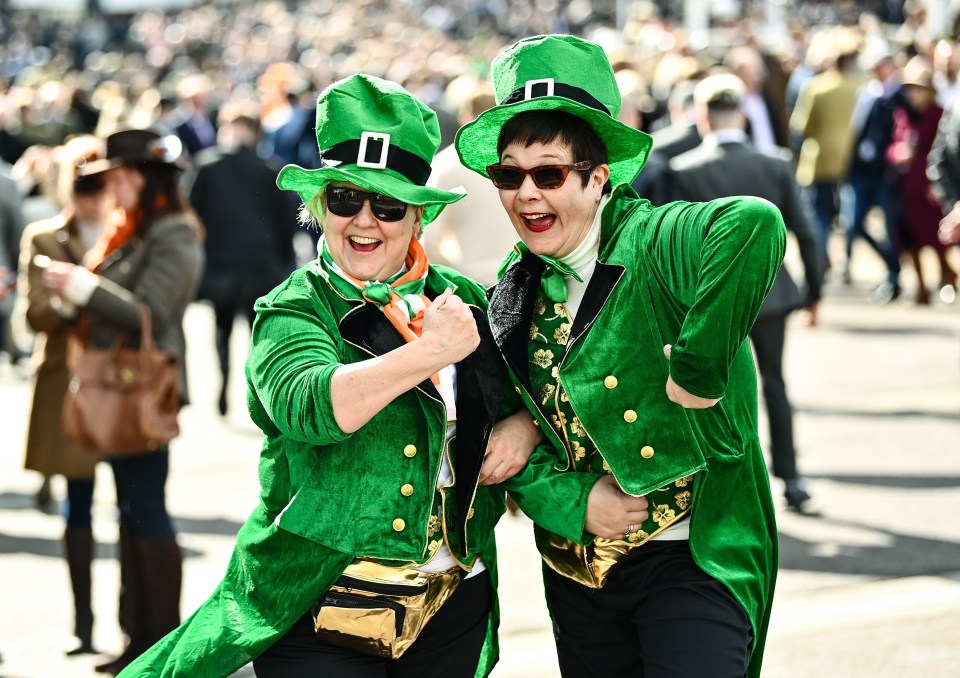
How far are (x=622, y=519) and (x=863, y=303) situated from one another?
387 inches

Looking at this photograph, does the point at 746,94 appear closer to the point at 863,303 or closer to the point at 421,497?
the point at 863,303

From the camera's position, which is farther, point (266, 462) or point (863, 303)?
point (863, 303)

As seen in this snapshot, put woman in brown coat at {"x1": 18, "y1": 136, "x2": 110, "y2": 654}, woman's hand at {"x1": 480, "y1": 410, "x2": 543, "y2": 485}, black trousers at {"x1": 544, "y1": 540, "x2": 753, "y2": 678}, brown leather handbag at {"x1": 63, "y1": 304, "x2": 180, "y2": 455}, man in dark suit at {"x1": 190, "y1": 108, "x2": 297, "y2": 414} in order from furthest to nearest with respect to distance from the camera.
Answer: man in dark suit at {"x1": 190, "y1": 108, "x2": 297, "y2": 414}
woman in brown coat at {"x1": 18, "y1": 136, "x2": 110, "y2": 654}
brown leather handbag at {"x1": 63, "y1": 304, "x2": 180, "y2": 455}
woman's hand at {"x1": 480, "y1": 410, "x2": 543, "y2": 485}
black trousers at {"x1": 544, "y1": 540, "x2": 753, "y2": 678}

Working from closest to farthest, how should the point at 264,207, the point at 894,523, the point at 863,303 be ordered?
1. the point at 894,523
2. the point at 264,207
3. the point at 863,303

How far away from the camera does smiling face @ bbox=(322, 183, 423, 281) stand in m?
2.98

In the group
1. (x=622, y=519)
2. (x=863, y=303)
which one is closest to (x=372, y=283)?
(x=622, y=519)

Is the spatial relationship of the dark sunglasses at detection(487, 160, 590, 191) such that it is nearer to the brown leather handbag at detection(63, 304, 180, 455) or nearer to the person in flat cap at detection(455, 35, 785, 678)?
the person in flat cap at detection(455, 35, 785, 678)

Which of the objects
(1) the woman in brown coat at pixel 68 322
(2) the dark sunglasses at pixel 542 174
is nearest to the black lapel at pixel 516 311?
(2) the dark sunglasses at pixel 542 174

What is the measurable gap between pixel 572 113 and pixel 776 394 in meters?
4.08

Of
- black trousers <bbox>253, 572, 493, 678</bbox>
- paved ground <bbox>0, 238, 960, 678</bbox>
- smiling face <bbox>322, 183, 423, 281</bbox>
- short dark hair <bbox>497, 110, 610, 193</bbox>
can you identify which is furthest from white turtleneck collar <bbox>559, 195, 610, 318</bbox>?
paved ground <bbox>0, 238, 960, 678</bbox>

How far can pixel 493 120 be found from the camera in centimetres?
312

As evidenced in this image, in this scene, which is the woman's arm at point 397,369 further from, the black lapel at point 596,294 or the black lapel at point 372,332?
the black lapel at point 596,294

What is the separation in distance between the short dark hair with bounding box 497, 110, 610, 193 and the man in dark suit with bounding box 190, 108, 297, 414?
6.53 meters

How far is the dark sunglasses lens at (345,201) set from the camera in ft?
9.74
